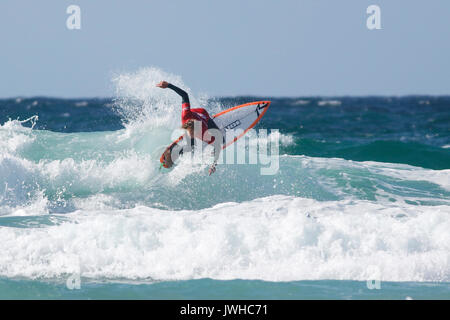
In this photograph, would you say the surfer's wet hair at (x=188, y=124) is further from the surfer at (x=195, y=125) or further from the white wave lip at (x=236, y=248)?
the white wave lip at (x=236, y=248)

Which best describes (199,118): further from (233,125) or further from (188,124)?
(233,125)

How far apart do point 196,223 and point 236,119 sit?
392 cm

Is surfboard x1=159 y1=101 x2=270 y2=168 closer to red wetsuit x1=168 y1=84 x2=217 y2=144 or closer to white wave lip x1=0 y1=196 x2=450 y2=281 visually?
red wetsuit x1=168 y1=84 x2=217 y2=144

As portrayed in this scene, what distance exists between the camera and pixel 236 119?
37.6 ft

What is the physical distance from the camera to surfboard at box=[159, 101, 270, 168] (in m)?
11.2

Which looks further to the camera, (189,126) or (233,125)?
(233,125)

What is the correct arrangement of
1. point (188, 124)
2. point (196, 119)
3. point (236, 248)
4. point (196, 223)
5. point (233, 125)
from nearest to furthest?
point (236, 248) < point (196, 223) < point (188, 124) < point (196, 119) < point (233, 125)

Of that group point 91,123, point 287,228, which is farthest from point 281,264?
point 91,123

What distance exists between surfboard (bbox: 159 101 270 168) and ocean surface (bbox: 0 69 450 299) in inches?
33.7

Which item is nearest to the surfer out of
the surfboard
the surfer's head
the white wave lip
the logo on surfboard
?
the surfer's head

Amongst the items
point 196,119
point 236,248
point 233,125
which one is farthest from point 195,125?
point 236,248

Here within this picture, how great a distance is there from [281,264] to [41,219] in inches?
149

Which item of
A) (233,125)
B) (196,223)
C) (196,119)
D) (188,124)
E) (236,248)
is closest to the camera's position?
(236,248)

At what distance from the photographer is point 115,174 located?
11.8 meters
